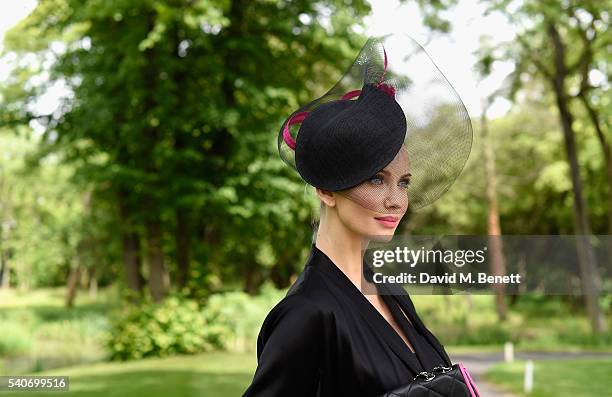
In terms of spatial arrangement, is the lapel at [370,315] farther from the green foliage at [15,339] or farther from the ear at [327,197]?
the green foliage at [15,339]

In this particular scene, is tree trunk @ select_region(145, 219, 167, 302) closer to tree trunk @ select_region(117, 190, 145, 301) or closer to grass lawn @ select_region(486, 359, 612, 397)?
tree trunk @ select_region(117, 190, 145, 301)

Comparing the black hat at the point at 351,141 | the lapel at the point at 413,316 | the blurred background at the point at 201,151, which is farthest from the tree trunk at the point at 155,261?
the black hat at the point at 351,141

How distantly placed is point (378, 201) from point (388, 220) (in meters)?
0.07

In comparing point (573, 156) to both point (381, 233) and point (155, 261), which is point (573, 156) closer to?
point (155, 261)

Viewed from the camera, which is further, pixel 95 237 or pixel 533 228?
pixel 533 228

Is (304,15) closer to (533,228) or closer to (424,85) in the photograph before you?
(424,85)

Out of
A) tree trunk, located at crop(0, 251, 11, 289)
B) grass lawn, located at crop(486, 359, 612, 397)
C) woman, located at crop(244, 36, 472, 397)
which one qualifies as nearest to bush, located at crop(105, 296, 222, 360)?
grass lawn, located at crop(486, 359, 612, 397)

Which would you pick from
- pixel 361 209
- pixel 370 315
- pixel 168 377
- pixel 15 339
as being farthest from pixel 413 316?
pixel 15 339

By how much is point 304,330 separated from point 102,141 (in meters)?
15.8

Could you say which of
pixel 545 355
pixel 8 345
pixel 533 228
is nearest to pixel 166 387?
pixel 545 355

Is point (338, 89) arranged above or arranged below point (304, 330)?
above

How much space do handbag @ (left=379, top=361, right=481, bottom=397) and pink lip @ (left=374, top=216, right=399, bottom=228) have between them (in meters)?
0.32

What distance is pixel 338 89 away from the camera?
1709 millimetres

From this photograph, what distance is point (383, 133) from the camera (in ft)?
4.91
